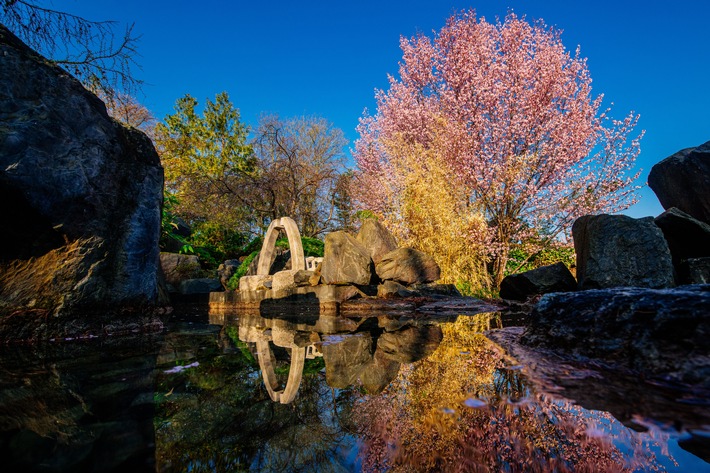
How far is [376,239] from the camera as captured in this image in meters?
9.80

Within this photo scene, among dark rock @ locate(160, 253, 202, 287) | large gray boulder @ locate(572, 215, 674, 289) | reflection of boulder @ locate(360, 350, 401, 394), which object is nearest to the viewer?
reflection of boulder @ locate(360, 350, 401, 394)

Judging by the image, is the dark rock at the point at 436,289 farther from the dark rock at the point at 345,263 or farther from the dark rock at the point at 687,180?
the dark rock at the point at 687,180

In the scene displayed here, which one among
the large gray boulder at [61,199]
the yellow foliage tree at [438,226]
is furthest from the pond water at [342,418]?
the yellow foliage tree at [438,226]

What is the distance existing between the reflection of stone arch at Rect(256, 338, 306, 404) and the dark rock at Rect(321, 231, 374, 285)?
5432 mm

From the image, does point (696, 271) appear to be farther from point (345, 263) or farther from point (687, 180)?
point (345, 263)

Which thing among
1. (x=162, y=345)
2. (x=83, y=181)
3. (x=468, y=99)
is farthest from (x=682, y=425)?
(x=468, y=99)

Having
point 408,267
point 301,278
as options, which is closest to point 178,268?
point 301,278

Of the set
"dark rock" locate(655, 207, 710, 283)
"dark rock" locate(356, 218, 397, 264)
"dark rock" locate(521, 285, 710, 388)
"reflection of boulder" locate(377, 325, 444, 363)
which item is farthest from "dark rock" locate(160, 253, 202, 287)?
"dark rock" locate(655, 207, 710, 283)

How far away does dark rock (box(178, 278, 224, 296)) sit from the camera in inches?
430

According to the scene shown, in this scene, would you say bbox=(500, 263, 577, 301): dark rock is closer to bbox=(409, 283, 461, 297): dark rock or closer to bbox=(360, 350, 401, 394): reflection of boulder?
bbox=(409, 283, 461, 297): dark rock

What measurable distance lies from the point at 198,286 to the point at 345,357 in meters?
10.2

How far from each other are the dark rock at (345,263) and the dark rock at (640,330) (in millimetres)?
6071

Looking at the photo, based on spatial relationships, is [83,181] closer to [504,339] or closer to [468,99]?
[504,339]

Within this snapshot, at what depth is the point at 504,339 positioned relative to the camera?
2.72 metres
